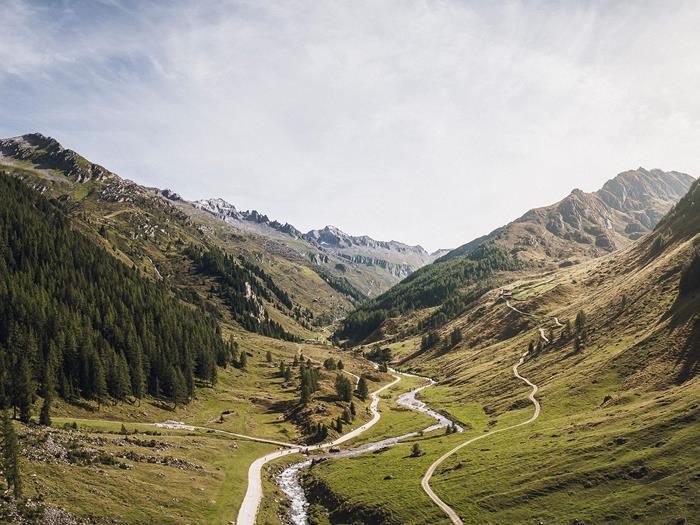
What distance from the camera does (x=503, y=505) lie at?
6569cm

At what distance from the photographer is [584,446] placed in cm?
7500

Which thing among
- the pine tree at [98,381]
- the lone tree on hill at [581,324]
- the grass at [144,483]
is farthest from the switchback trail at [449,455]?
the pine tree at [98,381]

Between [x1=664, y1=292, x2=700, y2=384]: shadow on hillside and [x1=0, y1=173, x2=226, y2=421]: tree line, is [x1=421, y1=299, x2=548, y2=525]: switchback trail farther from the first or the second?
[x1=0, y1=173, x2=226, y2=421]: tree line

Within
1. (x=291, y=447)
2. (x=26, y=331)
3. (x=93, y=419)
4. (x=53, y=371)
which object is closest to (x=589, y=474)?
(x=291, y=447)

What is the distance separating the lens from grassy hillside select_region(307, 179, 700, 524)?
197ft

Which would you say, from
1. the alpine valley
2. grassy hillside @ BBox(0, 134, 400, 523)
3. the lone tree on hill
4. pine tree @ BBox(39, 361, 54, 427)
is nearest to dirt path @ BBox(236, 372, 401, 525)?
the alpine valley

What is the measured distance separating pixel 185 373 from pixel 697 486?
444 feet

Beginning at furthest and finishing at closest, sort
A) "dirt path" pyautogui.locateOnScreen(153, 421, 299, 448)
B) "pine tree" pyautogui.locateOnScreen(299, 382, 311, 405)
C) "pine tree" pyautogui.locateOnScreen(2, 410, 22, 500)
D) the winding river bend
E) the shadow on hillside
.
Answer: "pine tree" pyautogui.locateOnScreen(299, 382, 311, 405) < "dirt path" pyautogui.locateOnScreen(153, 421, 299, 448) < the shadow on hillside < the winding river bend < "pine tree" pyautogui.locateOnScreen(2, 410, 22, 500)

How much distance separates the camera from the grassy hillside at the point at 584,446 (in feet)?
197

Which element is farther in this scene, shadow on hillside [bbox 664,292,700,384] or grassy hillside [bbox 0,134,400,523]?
shadow on hillside [bbox 664,292,700,384]

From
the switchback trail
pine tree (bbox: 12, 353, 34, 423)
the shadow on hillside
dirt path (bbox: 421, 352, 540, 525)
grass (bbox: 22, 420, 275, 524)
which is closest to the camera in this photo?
grass (bbox: 22, 420, 275, 524)

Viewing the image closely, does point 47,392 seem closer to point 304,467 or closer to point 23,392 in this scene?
point 23,392

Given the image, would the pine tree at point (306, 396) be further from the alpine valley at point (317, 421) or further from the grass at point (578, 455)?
the grass at point (578, 455)

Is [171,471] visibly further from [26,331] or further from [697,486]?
[697,486]
